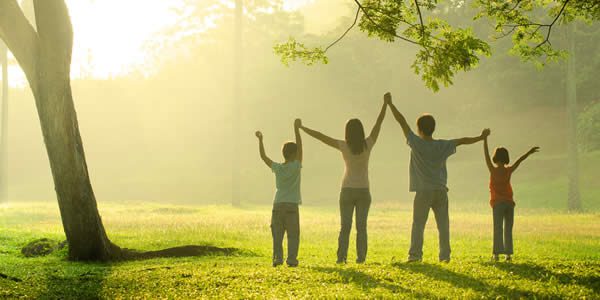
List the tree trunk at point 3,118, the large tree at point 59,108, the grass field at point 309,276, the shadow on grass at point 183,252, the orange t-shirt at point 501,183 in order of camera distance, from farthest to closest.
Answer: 1. the tree trunk at point 3,118
2. the shadow on grass at point 183,252
3. the large tree at point 59,108
4. the orange t-shirt at point 501,183
5. the grass field at point 309,276

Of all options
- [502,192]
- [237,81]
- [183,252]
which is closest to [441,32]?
[502,192]

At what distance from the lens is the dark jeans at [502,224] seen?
11039mm

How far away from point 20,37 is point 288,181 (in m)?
7.21

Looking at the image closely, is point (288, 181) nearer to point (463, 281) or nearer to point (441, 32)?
point (463, 281)

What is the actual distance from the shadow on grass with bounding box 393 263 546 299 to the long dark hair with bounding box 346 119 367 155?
6.43 ft

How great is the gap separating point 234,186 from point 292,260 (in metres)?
28.8

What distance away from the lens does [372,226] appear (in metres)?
24.2

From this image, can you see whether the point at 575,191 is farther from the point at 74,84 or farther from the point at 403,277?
A: the point at 74,84

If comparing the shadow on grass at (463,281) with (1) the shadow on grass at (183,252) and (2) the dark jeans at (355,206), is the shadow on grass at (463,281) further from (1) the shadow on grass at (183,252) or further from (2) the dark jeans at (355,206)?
(1) the shadow on grass at (183,252)

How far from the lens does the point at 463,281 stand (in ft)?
30.3

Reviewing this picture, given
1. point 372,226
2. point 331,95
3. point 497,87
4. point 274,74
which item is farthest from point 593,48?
point 372,226

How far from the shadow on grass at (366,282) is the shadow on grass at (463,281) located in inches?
29.2

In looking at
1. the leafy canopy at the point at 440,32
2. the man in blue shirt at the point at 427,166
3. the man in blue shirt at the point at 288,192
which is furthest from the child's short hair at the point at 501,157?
the man in blue shirt at the point at 288,192

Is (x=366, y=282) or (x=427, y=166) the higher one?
(x=427, y=166)
